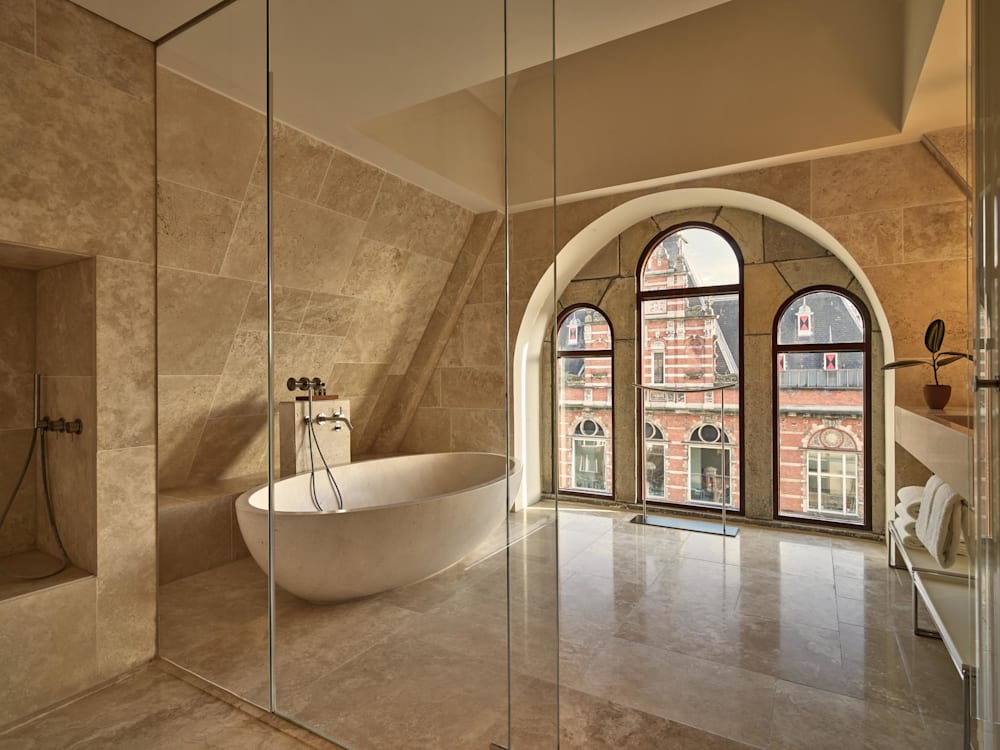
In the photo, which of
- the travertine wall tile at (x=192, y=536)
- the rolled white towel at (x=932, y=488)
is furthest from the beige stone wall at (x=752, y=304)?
the travertine wall tile at (x=192, y=536)

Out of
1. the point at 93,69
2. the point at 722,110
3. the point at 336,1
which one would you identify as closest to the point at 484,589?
the point at 336,1

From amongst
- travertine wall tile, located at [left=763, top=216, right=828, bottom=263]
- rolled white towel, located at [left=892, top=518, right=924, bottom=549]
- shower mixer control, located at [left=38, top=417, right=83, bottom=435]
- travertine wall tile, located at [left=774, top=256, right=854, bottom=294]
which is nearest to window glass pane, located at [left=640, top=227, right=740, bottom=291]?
Answer: travertine wall tile, located at [left=763, top=216, right=828, bottom=263]

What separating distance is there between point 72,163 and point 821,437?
4.73m

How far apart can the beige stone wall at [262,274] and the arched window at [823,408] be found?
3583 mm

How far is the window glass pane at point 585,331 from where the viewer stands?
495cm

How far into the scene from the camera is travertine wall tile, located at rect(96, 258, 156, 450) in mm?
2209

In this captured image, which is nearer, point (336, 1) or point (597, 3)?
point (336, 1)

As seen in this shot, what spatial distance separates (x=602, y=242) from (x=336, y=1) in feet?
9.90

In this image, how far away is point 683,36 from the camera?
10.8ft

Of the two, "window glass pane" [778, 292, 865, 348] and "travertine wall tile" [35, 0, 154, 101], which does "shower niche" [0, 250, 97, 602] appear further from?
"window glass pane" [778, 292, 865, 348]

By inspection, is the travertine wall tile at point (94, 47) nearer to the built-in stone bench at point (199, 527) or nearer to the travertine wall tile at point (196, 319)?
the travertine wall tile at point (196, 319)

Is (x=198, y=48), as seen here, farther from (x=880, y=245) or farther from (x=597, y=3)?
(x=880, y=245)

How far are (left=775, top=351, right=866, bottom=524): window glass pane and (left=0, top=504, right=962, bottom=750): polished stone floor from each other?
4.07 feet

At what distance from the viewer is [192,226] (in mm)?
2205
